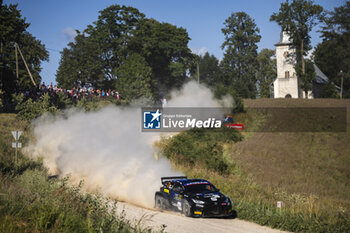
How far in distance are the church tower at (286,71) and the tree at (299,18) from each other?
16.7 ft

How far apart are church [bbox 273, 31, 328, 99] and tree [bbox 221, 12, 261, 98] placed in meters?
8.81

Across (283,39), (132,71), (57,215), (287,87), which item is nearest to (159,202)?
(57,215)

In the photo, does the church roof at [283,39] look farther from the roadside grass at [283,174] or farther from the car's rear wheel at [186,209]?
Answer: the car's rear wheel at [186,209]

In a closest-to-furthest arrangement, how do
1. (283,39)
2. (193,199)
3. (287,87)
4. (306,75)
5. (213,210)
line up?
1. (213,210)
2. (193,199)
3. (306,75)
4. (287,87)
5. (283,39)

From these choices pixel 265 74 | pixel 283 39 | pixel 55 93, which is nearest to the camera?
pixel 55 93

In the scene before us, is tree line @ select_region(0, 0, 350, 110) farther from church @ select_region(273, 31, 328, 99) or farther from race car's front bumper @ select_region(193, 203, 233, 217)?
race car's front bumper @ select_region(193, 203, 233, 217)

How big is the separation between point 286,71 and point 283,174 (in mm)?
67445

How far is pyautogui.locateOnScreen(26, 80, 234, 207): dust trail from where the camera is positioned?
21656mm

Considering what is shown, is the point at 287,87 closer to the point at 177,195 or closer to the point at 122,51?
the point at 122,51

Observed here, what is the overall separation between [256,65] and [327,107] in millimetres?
50081

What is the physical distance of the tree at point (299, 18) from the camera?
84812 mm

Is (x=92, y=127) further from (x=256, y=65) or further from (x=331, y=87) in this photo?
(x=256, y=65)

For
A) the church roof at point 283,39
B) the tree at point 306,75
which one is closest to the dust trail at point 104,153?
the tree at point 306,75

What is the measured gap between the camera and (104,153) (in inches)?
1016
